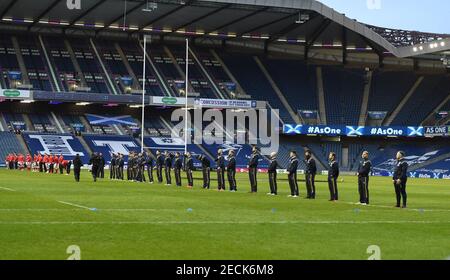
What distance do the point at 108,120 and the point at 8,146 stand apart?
12.4 metres

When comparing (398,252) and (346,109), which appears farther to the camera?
(346,109)

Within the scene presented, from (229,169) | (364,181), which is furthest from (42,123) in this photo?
(364,181)

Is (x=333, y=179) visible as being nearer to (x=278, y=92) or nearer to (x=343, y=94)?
(x=278, y=92)

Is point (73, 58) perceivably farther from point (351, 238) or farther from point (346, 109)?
point (351, 238)

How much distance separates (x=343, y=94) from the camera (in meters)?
86.4

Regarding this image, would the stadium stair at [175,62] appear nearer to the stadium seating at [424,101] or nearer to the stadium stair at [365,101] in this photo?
the stadium stair at [365,101]

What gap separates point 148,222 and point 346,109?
7050 centimetres

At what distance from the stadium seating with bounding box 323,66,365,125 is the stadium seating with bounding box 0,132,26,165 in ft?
108

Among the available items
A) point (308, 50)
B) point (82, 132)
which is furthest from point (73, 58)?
point (308, 50)

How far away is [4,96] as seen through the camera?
70.3 m

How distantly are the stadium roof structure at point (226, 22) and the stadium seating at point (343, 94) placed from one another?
4292mm

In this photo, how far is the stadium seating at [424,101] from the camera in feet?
279

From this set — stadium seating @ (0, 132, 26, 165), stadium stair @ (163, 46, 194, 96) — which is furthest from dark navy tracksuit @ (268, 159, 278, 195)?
stadium stair @ (163, 46, 194, 96)

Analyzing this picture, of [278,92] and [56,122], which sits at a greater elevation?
[278,92]
